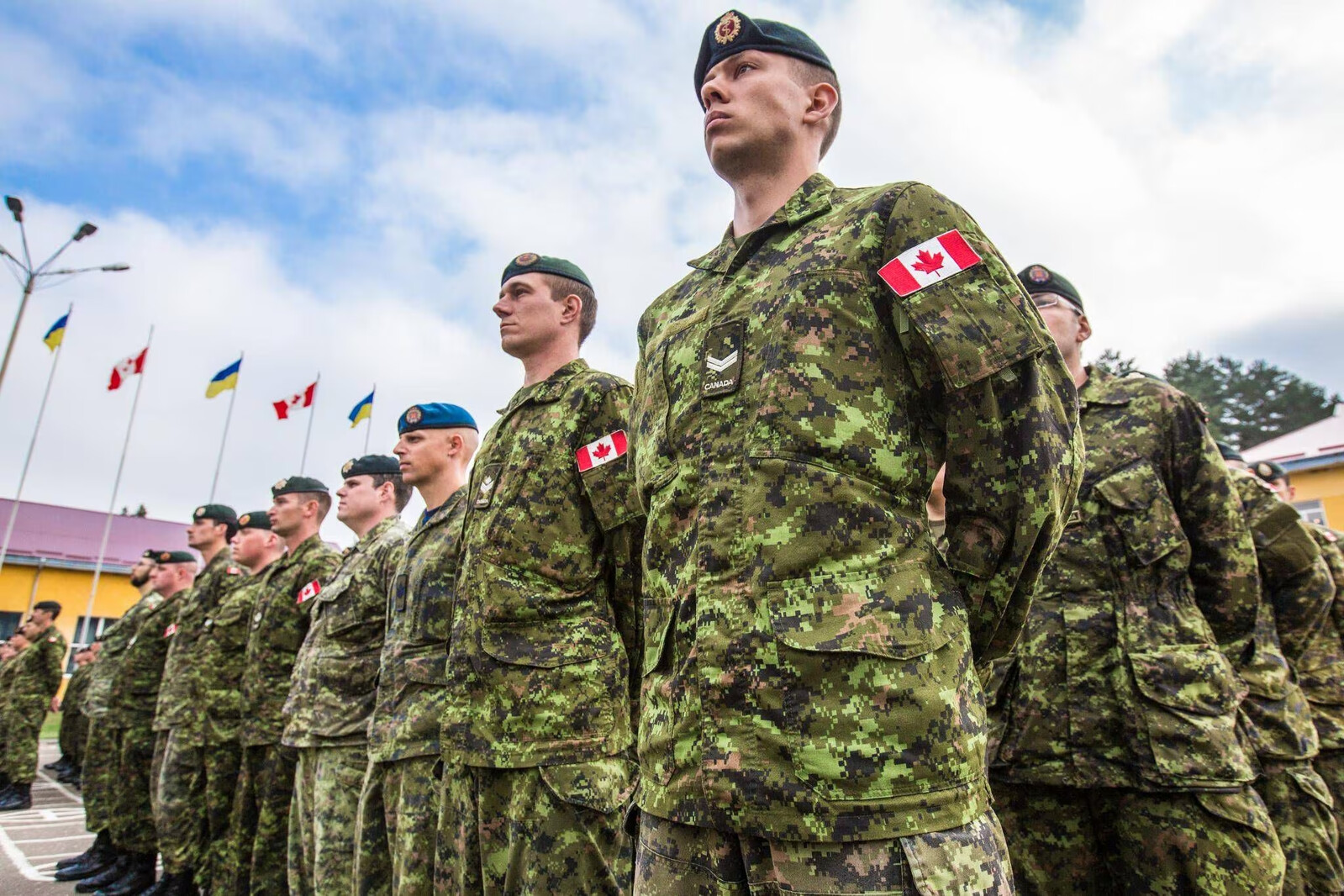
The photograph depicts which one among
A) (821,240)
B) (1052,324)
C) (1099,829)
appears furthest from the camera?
(1052,324)

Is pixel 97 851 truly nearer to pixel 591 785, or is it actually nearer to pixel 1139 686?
pixel 591 785

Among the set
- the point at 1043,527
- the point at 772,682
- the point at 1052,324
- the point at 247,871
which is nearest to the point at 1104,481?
the point at 1052,324

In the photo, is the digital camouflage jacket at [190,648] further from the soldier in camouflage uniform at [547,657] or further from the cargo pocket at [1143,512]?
the cargo pocket at [1143,512]

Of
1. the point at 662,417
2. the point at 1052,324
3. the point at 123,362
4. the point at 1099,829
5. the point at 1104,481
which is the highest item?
the point at 123,362

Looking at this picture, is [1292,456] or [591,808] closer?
[591,808]

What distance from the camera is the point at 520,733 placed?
2623mm

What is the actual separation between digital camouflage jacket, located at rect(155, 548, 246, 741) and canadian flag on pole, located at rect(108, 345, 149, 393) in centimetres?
1450

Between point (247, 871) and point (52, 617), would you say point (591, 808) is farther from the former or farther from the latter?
point (52, 617)

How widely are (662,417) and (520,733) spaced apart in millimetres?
1294

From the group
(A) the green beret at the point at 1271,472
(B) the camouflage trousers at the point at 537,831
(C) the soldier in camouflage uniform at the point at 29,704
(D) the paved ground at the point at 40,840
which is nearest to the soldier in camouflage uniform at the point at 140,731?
(D) the paved ground at the point at 40,840

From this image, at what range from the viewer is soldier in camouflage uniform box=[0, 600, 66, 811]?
11016 millimetres

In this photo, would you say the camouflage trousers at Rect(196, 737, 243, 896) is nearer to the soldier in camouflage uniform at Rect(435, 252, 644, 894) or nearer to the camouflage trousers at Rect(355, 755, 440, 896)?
the camouflage trousers at Rect(355, 755, 440, 896)

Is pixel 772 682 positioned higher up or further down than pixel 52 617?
further down

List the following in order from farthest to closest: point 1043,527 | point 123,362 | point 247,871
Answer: point 123,362 < point 247,871 < point 1043,527
